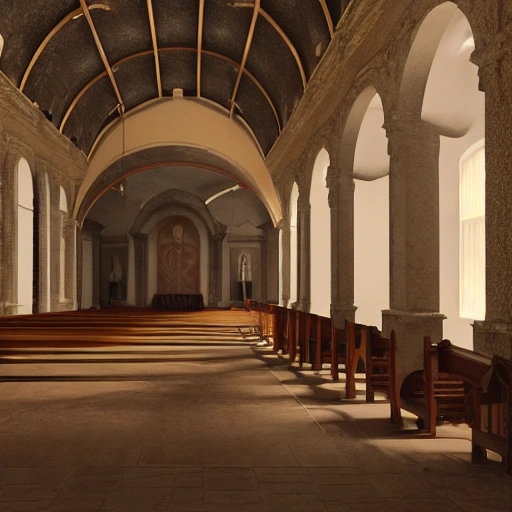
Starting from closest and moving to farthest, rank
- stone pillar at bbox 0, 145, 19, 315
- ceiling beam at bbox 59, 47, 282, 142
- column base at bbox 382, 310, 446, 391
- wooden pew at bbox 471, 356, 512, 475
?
wooden pew at bbox 471, 356, 512, 475 < column base at bbox 382, 310, 446, 391 < stone pillar at bbox 0, 145, 19, 315 < ceiling beam at bbox 59, 47, 282, 142

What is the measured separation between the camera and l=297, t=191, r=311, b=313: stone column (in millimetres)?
12508

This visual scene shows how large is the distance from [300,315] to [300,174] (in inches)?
196

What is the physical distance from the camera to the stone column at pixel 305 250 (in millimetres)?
12508

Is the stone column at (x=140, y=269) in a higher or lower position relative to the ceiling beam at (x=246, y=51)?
lower

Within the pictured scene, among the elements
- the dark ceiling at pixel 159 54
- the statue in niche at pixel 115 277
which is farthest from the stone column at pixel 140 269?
the dark ceiling at pixel 159 54

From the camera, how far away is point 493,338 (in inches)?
177

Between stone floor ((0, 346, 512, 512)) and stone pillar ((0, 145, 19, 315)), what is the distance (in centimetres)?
633

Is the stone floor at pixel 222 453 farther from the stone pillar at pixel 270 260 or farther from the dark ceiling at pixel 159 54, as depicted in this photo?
the stone pillar at pixel 270 260

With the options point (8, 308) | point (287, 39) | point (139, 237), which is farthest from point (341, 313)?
point (139, 237)

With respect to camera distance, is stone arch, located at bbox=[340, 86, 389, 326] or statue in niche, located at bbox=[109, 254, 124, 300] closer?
stone arch, located at bbox=[340, 86, 389, 326]

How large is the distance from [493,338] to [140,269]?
24.0 m

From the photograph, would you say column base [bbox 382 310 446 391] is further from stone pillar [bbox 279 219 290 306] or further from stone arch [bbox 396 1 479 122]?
stone pillar [bbox 279 219 290 306]

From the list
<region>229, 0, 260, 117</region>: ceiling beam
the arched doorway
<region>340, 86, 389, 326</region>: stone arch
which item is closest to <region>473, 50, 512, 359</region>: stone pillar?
<region>340, 86, 389, 326</region>: stone arch

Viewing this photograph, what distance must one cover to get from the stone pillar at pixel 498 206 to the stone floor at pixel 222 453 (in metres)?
0.86
